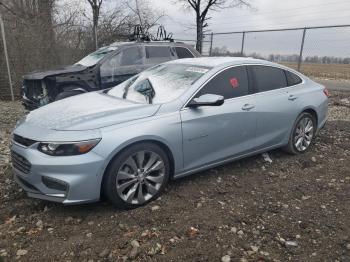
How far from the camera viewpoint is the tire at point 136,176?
3516mm

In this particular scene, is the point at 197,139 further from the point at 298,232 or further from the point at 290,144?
the point at 290,144

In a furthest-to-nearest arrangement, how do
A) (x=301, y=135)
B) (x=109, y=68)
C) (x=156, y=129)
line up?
(x=109, y=68) < (x=301, y=135) < (x=156, y=129)

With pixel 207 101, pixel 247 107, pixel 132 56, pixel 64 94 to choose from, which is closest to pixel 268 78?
pixel 247 107

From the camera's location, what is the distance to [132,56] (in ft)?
27.2

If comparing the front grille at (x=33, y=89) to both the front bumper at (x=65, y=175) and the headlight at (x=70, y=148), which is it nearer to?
the front bumper at (x=65, y=175)

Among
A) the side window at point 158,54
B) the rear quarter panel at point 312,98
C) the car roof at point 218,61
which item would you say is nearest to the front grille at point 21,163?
Answer: the car roof at point 218,61

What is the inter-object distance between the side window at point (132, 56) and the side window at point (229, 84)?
13.3 ft

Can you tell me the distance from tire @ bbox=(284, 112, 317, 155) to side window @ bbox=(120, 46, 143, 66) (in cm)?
428

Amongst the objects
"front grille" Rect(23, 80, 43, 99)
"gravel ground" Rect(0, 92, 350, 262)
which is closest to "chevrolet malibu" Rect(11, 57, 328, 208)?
"gravel ground" Rect(0, 92, 350, 262)

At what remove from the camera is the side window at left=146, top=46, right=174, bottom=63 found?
27.9 feet

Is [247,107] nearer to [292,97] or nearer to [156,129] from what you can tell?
[292,97]

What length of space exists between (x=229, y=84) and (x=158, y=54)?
14.5ft

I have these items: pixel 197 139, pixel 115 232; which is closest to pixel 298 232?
pixel 197 139

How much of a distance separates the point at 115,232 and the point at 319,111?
3957 mm
